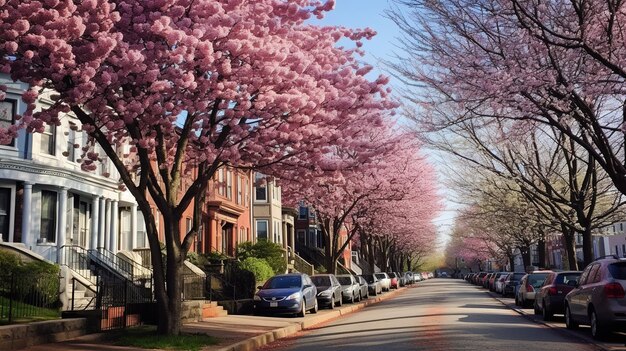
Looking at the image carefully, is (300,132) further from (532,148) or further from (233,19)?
(532,148)

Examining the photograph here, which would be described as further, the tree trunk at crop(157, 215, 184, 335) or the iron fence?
the iron fence

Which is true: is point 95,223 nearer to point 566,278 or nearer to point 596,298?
point 566,278

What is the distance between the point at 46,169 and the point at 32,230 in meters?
2.10

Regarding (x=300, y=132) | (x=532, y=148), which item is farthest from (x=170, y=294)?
(x=532, y=148)

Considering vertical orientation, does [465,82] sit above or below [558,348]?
above

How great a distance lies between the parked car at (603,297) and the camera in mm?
12172

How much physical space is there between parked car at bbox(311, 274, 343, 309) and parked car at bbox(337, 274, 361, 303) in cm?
258

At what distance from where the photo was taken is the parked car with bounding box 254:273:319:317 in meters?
20.9

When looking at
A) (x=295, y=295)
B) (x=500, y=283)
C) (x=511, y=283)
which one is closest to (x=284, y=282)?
(x=295, y=295)

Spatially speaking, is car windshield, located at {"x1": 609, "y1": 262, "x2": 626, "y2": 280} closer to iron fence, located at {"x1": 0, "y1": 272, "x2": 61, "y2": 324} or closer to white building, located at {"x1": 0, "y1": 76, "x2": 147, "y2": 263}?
iron fence, located at {"x1": 0, "y1": 272, "x2": 61, "y2": 324}

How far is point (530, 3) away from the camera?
530 inches

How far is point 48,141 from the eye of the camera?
22.5 metres

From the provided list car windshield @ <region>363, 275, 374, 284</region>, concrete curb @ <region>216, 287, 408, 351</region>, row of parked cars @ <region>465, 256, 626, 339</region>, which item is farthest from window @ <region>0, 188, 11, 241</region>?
car windshield @ <region>363, 275, 374, 284</region>

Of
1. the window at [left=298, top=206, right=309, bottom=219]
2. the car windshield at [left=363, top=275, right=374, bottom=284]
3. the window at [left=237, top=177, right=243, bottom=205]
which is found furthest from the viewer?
the window at [left=298, top=206, right=309, bottom=219]
